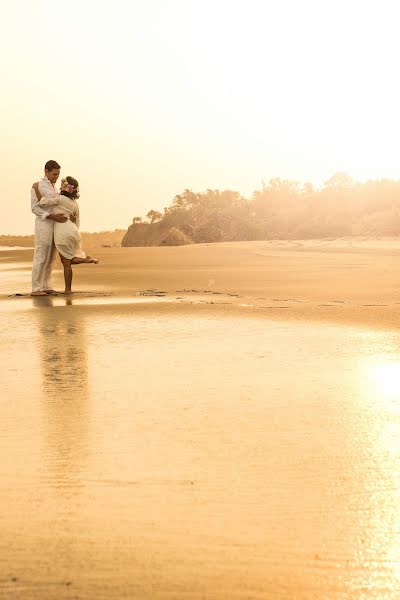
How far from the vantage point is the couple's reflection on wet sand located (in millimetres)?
3182

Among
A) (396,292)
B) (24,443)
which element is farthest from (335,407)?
(396,292)

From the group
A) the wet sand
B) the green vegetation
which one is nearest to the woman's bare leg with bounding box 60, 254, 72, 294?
the wet sand

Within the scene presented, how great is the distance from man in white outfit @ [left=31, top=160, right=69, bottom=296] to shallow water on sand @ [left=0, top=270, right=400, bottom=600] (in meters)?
5.65

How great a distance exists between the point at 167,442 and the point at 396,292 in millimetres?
7371

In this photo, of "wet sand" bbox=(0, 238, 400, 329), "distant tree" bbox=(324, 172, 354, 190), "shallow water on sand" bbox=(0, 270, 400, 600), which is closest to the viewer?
"shallow water on sand" bbox=(0, 270, 400, 600)

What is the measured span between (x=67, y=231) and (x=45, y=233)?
0.34 metres

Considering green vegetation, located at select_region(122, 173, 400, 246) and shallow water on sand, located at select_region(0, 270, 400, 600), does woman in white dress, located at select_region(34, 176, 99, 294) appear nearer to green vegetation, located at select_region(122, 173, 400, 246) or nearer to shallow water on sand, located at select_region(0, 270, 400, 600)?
shallow water on sand, located at select_region(0, 270, 400, 600)

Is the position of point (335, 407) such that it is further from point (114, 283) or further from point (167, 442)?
point (114, 283)

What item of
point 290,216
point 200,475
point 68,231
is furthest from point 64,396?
point 290,216

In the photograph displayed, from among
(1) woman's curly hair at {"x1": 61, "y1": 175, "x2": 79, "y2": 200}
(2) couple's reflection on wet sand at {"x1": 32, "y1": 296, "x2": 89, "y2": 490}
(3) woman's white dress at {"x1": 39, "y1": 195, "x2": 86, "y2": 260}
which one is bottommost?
(2) couple's reflection on wet sand at {"x1": 32, "y1": 296, "x2": 89, "y2": 490}

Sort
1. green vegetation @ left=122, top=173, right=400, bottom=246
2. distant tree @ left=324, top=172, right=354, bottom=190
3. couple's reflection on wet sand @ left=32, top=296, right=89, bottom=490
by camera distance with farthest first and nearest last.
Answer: distant tree @ left=324, top=172, right=354, bottom=190
green vegetation @ left=122, top=173, right=400, bottom=246
couple's reflection on wet sand @ left=32, top=296, right=89, bottom=490

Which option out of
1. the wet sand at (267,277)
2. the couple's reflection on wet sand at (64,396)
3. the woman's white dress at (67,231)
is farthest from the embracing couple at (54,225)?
the couple's reflection on wet sand at (64,396)

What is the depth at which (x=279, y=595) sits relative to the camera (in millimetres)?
2119

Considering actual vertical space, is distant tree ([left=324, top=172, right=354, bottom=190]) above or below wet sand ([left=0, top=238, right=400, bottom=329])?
above
